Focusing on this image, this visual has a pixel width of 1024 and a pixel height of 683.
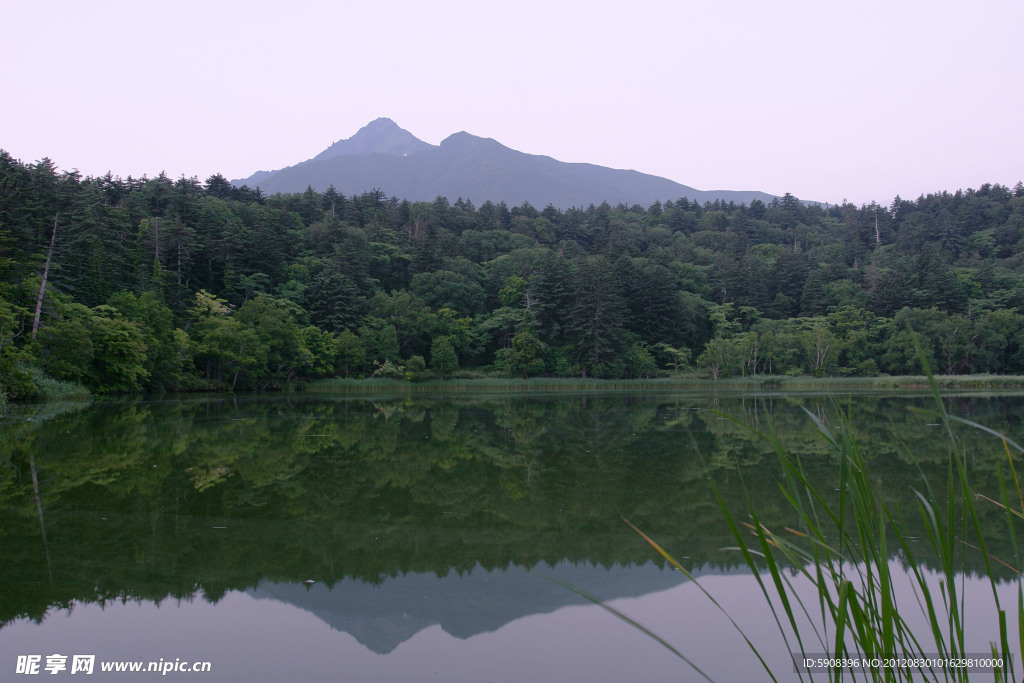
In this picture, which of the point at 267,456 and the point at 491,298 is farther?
the point at 491,298

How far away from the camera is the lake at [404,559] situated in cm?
308

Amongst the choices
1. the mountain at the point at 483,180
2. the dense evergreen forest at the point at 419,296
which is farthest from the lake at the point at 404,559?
the mountain at the point at 483,180

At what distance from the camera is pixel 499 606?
12.0 ft

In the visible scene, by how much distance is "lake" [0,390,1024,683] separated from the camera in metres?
3.08

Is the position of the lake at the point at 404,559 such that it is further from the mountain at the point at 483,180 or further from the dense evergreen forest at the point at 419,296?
the mountain at the point at 483,180

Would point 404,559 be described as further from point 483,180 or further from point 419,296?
point 483,180

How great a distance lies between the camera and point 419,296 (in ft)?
146

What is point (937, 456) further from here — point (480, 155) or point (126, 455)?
point (480, 155)

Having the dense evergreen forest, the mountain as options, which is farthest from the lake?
the mountain

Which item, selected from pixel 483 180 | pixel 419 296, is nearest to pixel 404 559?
pixel 419 296

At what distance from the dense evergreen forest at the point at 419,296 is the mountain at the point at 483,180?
86564 millimetres

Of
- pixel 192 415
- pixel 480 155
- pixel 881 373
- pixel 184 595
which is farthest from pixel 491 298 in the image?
pixel 480 155

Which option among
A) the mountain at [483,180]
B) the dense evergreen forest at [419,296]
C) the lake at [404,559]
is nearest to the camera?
the lake at [404,559]

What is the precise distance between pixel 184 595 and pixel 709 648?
281 centimetres
